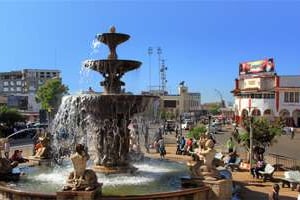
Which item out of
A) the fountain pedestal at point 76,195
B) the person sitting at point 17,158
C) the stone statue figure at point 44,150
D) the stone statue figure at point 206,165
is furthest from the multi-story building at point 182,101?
the fountain pedestal at point 76,195

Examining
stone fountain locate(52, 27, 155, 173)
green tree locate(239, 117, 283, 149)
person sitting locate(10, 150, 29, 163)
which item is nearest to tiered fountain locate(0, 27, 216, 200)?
stone fountain locate(52, 27, 155, 173)

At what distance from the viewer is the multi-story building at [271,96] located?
7612 cm

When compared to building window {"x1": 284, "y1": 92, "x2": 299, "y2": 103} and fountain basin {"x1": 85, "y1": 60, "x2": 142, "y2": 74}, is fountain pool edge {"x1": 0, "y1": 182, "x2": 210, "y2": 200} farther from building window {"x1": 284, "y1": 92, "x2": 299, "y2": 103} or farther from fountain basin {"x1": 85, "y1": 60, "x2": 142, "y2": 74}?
building window {"x1": 284, "y1": 92, "x2": 299, "y2": 103}

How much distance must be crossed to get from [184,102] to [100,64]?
132 m

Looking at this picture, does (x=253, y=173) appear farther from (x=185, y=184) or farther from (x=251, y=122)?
(x=185, y=184)

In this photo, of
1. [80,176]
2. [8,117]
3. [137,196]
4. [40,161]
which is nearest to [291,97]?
[8,117]

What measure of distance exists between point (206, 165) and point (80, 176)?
13.3 feet

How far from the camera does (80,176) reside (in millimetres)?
12516

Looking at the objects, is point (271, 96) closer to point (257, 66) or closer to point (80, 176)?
point (257, 66)

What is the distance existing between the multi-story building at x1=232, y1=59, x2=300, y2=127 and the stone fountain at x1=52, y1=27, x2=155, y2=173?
56971 mm

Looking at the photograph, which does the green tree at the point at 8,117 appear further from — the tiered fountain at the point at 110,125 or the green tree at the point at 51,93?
the tiered fountain at the point at 110,125

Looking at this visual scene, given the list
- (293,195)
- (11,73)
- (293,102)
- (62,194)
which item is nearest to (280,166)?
(293,195)

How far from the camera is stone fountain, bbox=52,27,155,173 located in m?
17.2

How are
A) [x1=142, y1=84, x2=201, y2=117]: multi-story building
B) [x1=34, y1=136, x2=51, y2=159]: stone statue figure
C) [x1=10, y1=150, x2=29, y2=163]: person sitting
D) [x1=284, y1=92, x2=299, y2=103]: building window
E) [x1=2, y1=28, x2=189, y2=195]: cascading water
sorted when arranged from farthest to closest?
[x1=142, y1=84, x2=201, y2=117]: multi-story building → [x1=284, y1=92, x2=299, y2=103]: building window → [x1=34, y1=136, x2=51, y2=159]: stone statue figure → [x1=10, y1=150, x2=29, y2=163]: person sitting → [x1=2, y1=28, x2=189, y2=195]: cascading water
